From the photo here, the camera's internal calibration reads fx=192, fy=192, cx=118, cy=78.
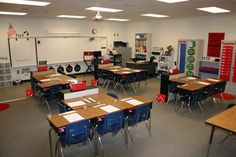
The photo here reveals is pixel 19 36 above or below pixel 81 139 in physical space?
above

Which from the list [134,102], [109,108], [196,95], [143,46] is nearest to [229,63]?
[196,95]

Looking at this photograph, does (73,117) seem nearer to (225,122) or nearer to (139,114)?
(139,114)

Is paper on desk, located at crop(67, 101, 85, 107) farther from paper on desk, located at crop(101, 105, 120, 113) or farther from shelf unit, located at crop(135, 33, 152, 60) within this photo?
shelf unit, located at crop(135, 33, 152, 60)

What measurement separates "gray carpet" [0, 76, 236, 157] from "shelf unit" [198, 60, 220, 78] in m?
2.84

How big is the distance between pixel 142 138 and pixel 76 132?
1.66 m

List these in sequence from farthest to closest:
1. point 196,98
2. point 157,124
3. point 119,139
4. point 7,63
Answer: point 7,63
point 196,98
point 157,124
point 119,139

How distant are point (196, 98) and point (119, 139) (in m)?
2.59

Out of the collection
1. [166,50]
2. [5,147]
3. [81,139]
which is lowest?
[5,147]

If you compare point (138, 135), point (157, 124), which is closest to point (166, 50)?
point (157, 124)

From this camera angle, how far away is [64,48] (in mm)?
9969

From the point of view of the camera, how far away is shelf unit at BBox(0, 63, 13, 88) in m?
8.22

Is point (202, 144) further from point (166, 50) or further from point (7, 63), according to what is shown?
point (7, 63)

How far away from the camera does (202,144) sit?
3873 millimetres

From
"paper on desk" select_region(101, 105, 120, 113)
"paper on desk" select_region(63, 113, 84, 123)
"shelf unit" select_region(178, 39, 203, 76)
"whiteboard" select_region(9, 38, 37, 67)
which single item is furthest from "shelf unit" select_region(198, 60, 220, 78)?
"whiteboard" select_region(9, 38, 37, 67)
